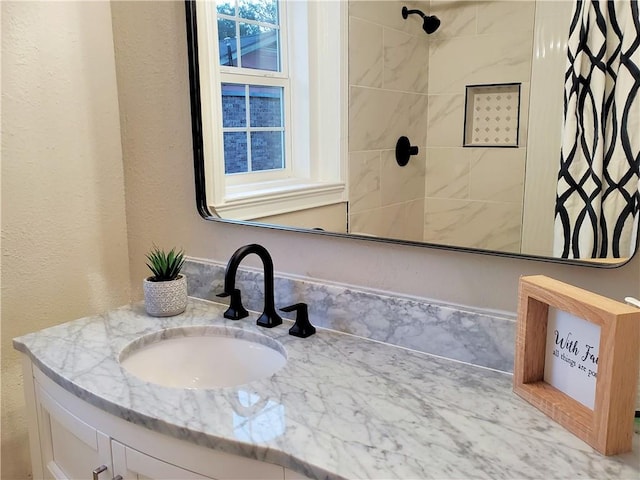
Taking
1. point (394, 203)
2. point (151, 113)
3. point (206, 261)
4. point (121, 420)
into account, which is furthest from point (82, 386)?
point (151, 113)

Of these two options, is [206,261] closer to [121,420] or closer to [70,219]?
[70,219]

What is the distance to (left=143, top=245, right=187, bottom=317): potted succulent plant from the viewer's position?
1334 mm

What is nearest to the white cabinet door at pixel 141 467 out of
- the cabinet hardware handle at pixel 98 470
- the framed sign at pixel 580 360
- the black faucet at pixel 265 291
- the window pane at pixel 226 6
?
the cabinet hardware handle at pixel 98 470

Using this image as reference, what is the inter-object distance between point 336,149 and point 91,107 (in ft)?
2.46

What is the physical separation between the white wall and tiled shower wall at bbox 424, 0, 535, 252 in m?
0.98

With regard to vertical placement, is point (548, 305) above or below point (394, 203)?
below

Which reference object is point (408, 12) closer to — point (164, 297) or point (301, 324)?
point (301, 324)

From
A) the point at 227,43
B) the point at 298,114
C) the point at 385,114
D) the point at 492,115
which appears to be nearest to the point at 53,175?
the point at 227,43

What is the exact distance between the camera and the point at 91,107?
4.95ft

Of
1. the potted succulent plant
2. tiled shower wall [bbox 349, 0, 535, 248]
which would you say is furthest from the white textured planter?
tiled shower wall [bbox 349, 0, 535, 248]

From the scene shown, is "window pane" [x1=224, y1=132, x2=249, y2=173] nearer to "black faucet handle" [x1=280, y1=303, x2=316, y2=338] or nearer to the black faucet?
the black faucet

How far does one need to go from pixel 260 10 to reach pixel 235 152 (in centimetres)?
36

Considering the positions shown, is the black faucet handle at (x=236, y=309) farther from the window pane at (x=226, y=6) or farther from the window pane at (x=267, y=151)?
the window pane at (x=226, y=6)

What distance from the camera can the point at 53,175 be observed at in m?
1.44
